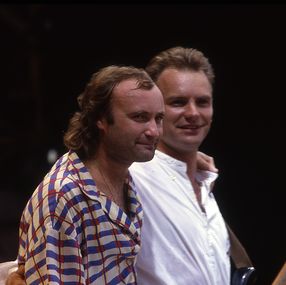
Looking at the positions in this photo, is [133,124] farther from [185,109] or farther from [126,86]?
[185,109]

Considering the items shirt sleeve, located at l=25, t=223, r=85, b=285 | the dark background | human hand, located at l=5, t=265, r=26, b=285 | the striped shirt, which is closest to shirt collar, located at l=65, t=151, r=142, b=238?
the striped shirt

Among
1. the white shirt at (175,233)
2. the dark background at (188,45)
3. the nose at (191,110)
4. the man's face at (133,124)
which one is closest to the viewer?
the man's face at (133,124)

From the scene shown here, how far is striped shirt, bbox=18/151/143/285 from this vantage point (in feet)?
3.69

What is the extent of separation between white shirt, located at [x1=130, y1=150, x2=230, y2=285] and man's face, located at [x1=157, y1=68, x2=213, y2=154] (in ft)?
0.20

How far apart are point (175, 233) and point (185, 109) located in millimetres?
319

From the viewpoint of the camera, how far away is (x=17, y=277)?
121 cm

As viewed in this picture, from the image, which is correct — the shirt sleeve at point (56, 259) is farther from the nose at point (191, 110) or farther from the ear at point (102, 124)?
the nose at point (191, 110)

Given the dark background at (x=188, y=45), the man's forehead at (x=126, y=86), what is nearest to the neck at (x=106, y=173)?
the man's forehead at (x=126, y=86)

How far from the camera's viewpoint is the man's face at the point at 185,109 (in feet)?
5.20

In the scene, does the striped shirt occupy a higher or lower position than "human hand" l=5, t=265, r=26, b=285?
higher

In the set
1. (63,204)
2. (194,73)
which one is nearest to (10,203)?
(194,73)

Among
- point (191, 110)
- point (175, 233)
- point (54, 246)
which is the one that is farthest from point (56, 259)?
point (191, 110)

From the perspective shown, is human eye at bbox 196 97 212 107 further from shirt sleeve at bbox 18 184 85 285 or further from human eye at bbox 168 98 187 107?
shirt sleeve at bbox 18 184 85 285

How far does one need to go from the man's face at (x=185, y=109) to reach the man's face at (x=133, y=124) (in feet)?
1.05
